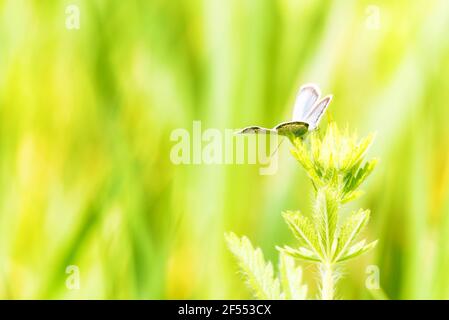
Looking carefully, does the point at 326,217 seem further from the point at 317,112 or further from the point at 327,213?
the point at 317,112

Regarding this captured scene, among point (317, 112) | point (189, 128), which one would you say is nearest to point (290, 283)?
point (317, 112)

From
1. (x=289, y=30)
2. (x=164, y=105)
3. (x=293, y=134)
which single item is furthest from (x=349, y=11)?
(x=293, y=134)

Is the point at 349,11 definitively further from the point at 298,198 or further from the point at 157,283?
the point at 157,283

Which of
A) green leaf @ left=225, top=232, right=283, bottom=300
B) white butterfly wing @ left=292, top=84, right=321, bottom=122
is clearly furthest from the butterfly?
green leaf @ left=225, top=232, right=283, bottom=300

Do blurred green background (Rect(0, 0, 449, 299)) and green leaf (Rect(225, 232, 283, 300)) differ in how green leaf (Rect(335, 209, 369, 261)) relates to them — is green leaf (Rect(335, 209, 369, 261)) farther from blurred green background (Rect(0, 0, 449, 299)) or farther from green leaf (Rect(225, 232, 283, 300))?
blurred green background (Rect(0, 0, 449, 299))

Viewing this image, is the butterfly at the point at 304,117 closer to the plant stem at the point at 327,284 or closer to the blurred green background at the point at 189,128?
the plant stem at the point at 327,284

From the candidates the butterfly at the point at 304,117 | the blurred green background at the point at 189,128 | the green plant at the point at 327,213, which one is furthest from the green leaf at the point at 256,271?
the blurred green background at the point at 189,128
